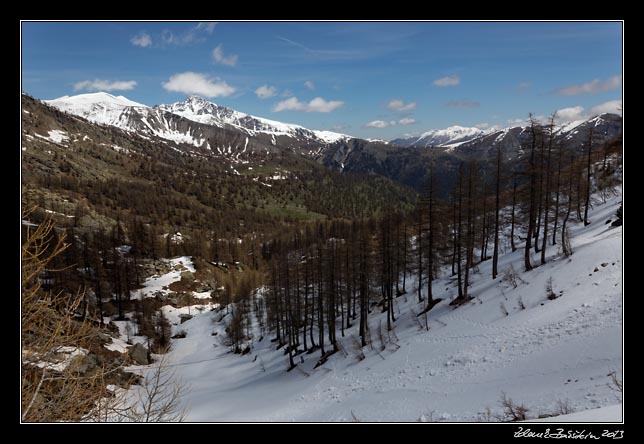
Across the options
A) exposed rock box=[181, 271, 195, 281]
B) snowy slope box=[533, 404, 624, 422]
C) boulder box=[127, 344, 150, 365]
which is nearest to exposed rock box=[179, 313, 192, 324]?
exposed rock box=[181, 271, 195, 281]

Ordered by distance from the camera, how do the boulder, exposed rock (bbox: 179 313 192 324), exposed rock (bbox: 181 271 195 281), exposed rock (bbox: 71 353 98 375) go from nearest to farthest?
exposed rock (bbox: 71 353 98 375), the boulder, exposed rock (bbox: 179 313 192 324), exposed rock (bbox: 181 271 195 281)

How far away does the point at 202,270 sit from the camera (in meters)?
95.4

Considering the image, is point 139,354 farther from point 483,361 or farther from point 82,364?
point 483,361

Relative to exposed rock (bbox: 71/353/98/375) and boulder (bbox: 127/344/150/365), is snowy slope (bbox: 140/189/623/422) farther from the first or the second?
boulder (bbox: 127/344/150/365)

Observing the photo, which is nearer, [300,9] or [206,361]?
[300,9]

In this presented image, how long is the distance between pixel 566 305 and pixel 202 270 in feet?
304

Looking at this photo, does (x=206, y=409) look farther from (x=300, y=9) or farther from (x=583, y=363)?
(x=300, y=9)

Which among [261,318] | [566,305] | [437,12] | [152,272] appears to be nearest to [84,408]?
[437,12]

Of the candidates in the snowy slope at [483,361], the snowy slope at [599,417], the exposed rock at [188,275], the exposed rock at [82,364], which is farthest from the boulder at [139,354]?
the snowy slope at [599,417]
